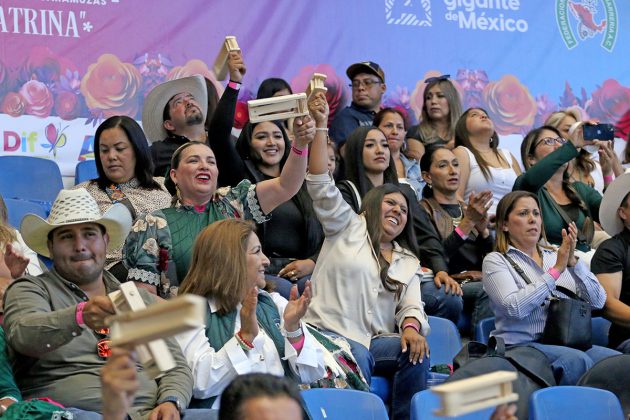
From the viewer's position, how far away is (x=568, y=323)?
4801 mm

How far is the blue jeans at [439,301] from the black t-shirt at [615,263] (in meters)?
0.65

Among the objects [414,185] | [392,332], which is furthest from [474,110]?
[392,332]

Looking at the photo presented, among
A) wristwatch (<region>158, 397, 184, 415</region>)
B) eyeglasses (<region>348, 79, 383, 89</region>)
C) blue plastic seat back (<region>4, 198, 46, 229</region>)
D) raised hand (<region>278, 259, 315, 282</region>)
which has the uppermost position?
eyeglasses (<region>348, 79, 383, 89</region>)

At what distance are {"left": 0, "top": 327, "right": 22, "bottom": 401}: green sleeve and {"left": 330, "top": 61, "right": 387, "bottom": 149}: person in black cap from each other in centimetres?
329

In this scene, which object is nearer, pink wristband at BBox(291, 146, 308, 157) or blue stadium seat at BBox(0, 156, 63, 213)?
pink wristband at BBox(291, 146, 308, 157)

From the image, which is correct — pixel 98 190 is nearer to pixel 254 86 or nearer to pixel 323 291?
pixel 323 291

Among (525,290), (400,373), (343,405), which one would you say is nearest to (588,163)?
(525,290)

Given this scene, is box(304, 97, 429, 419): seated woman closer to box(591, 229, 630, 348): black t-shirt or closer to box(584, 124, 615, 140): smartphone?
box(591, 229, 630, 348): black t-shirt

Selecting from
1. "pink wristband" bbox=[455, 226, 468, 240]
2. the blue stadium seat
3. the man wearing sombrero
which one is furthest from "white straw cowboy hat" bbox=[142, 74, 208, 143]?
"pink wristband" bbox=[455, 226, 468, 240]

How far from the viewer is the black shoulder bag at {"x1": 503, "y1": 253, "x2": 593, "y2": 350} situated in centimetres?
480

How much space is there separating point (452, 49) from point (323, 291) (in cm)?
289

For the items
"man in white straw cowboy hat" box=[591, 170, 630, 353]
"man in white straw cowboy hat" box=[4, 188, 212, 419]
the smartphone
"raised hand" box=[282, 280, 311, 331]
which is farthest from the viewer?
the smartphone

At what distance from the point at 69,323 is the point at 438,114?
397 centimetres

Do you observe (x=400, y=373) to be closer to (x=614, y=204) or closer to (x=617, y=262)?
(x=617, y=262)
